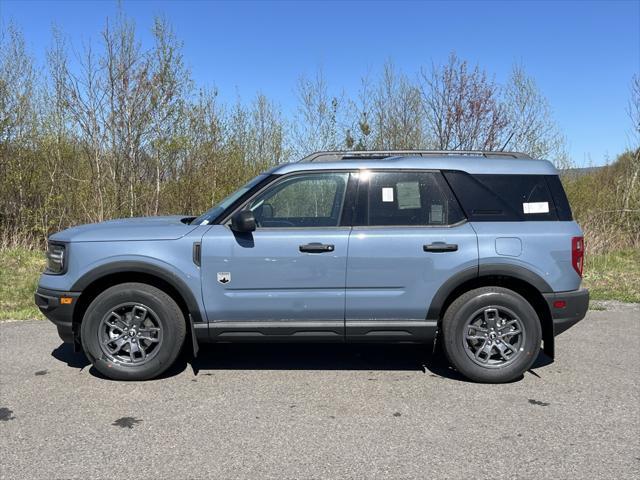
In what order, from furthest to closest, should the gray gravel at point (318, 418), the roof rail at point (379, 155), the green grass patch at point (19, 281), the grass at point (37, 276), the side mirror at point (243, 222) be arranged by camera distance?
1. the grass at point (37, 276)
2. the green grass patch at point (19, 281)
3. the roof rail at point (379, 155)
4. the side mirror at point (243, 222)
5. the gray gravel at point (318, 418)

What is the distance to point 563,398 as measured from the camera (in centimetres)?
417

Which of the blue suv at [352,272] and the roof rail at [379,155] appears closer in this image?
the blue suv at [352,272]

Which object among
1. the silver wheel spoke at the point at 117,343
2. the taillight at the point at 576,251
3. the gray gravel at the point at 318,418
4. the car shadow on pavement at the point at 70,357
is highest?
the taillight at the point at 576,251

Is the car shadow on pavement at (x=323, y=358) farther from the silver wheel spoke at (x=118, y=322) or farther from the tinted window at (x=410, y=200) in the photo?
the tinted window at (x=410, y=200)

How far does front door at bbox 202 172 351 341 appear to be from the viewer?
14.2 ft

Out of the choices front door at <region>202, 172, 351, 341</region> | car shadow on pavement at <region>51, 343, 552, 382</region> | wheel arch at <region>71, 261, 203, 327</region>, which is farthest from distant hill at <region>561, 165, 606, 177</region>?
wheel arch at <region>71, 261, 203, 327</region>

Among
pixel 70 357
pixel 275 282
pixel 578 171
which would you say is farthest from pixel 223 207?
pixel 578 171

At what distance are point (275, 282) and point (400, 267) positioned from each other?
1045 millimetres

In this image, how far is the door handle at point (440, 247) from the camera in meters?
4.34

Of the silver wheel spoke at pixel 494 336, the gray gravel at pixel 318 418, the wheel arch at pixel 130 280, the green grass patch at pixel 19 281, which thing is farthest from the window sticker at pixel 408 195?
the green grass patch at pixel 19 281

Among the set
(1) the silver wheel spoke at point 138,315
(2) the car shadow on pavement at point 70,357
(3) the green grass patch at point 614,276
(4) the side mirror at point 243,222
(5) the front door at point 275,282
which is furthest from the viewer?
(3) the green grass patch at point 614,276

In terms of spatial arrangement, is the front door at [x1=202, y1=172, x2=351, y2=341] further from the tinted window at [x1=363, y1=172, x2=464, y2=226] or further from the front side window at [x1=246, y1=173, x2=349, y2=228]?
the tinted window at [x1=363, y1=172, x2=464, y2=226]

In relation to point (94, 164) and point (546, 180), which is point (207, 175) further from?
point (546, 180)

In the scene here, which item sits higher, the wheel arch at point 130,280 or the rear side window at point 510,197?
the rear side window at point 510,197
